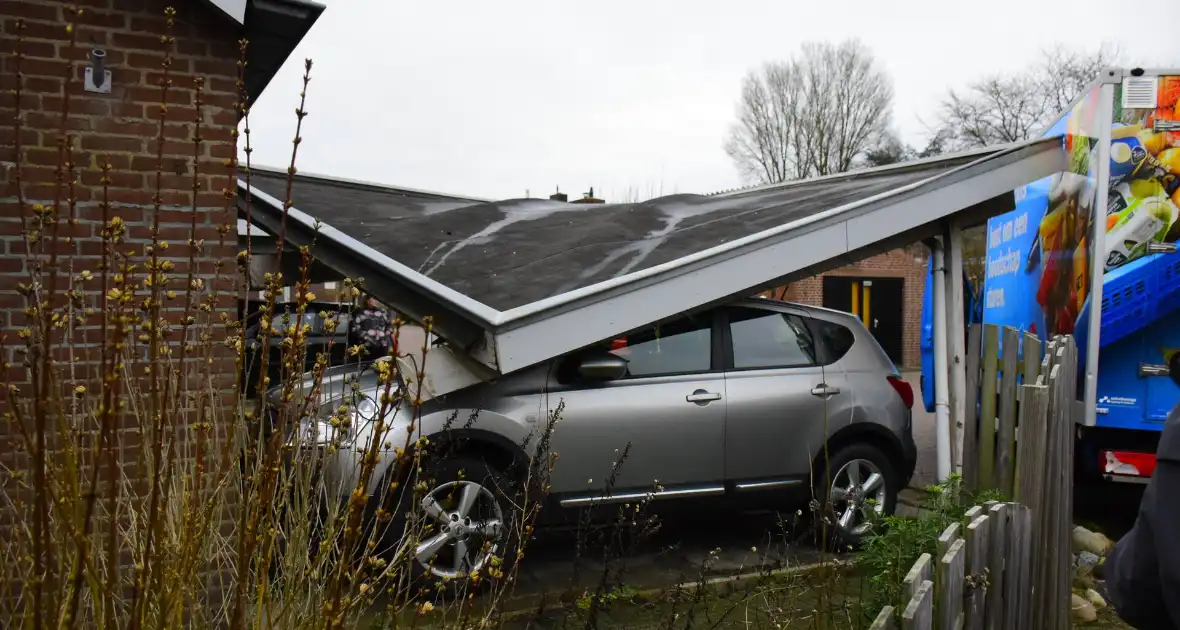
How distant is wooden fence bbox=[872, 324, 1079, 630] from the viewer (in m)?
2.33

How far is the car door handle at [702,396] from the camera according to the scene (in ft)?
19.0

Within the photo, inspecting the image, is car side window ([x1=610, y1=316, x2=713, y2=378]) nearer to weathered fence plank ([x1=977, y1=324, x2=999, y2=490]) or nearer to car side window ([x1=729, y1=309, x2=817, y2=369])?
car side window ([x1=729, y1=309, x2=817, y2=369])

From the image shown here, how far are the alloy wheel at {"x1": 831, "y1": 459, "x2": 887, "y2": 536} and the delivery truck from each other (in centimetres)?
145

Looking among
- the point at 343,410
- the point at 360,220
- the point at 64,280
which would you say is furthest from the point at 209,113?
the point at 343,410

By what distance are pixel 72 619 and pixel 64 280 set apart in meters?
2.77

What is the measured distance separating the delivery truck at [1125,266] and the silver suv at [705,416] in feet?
4.27

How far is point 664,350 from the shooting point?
5.92 meters

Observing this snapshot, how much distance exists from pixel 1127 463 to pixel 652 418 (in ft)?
11.0

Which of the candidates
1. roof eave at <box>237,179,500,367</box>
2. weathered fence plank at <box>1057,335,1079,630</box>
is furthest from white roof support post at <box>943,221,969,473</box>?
roof eave at <box>237,179,500,367</box>

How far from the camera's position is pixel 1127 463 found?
20.2ft

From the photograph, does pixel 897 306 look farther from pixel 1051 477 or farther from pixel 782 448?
pixel 1051 477

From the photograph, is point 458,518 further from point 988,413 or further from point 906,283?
point 906,283

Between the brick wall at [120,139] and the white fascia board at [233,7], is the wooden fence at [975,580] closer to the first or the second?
the brick wall at [120,139]

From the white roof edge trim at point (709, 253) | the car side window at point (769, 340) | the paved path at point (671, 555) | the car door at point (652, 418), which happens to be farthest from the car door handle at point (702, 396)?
the white roof edge trim at point (709, 253)
